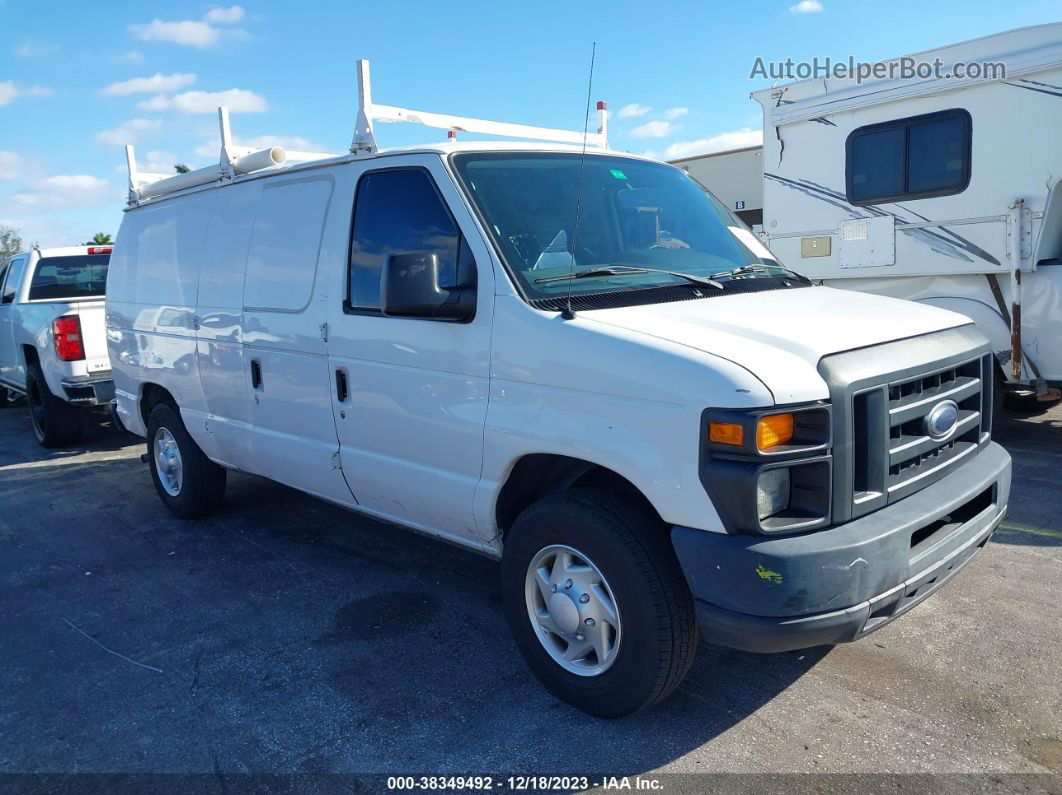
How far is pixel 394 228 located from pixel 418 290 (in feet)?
2.38

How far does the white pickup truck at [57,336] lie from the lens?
836 cm

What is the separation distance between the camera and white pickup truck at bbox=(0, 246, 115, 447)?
836cm

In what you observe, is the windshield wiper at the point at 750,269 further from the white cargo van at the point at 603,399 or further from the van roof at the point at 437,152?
the van roof at the point at 437,152

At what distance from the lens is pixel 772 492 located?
2.73 meters

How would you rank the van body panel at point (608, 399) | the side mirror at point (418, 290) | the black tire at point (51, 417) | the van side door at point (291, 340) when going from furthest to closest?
the black tire at point (51, 417) → the van side door at point (291, 340) → the side mirror at point (418, 290) → the van body panel at point (608, 399)

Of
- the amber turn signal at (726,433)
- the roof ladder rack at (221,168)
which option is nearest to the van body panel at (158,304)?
the roof ladder rack at (221,168)

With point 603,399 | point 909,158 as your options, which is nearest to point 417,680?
point 603,399

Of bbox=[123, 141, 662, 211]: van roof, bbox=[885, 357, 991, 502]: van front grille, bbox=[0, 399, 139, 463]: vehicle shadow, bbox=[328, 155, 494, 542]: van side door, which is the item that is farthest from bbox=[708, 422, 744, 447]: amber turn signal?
bbox=[0, 399, 139, 463]: vehicle shadow

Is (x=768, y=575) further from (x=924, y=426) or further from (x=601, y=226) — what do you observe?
(x=601, y=226)

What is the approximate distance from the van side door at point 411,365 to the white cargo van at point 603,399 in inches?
0.5

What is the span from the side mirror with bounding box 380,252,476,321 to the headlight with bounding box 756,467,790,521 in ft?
4.57

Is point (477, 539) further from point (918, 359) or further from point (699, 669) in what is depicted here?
point (918, 359)

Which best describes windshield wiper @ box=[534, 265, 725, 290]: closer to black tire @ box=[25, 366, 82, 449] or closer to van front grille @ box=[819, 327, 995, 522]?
van front grille @ box=[819, 327, 995, 522]

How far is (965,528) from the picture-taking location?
322cm
